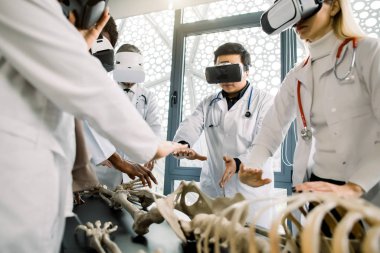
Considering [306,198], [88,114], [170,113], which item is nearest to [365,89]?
[306,198]

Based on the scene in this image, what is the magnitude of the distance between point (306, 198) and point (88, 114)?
1.29ft

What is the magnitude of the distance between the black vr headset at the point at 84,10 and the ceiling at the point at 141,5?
2.30 meters

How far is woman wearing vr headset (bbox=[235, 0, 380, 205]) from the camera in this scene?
852 millimetres

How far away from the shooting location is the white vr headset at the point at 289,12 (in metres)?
0.89

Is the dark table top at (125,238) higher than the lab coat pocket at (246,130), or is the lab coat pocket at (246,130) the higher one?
the lab coat pocket at (246,130)

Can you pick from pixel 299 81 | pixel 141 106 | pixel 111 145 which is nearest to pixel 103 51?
pixel 111 145

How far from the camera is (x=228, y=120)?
190cm

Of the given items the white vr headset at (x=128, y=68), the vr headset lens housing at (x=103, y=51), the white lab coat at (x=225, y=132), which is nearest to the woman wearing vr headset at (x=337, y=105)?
the white lab coat at (x=225, y=132)

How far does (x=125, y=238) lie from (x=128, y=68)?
5.09ft

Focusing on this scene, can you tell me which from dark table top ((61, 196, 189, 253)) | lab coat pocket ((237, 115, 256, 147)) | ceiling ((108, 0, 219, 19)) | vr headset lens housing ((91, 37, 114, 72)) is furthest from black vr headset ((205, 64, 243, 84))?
ceiling ((108, 0, 219, 19))

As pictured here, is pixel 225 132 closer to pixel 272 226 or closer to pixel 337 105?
pixel 337 105

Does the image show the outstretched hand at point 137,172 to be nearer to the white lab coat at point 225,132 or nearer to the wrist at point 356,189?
the wrist at point 356,189

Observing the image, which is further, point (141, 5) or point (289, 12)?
point (141, 5)

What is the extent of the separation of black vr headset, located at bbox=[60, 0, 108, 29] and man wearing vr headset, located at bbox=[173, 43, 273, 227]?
1120 mm
